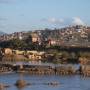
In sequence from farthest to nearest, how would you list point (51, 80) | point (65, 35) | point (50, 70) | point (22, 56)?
point (65, 35)
point (22, 56)
point (50, 70)
point (51, 80)

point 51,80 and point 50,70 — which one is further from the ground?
point 50,70

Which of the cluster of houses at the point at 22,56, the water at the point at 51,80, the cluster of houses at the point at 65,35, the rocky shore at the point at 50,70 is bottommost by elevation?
the water at the point at 51,80

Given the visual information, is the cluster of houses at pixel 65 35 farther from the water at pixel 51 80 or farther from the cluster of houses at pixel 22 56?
the water at pixel 51 80

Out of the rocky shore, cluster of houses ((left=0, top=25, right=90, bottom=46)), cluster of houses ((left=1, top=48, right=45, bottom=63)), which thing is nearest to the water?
the rocky shore

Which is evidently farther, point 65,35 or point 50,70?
point 65,35

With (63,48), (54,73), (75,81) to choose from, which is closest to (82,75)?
(54,73)

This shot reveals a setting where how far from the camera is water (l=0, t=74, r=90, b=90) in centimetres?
4984

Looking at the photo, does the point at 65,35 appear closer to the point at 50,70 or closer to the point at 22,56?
the point at 22,56

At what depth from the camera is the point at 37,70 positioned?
217 ft

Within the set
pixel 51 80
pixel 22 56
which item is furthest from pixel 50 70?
pixel 22 56

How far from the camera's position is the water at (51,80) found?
164ft

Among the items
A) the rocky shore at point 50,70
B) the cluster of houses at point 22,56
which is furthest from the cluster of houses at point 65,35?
the rocky shore at point 50,70

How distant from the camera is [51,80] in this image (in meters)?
56.5

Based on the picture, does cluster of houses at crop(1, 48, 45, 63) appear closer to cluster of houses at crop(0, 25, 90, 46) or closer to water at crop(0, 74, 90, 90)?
water at crop(0, 74, 90, 90)
